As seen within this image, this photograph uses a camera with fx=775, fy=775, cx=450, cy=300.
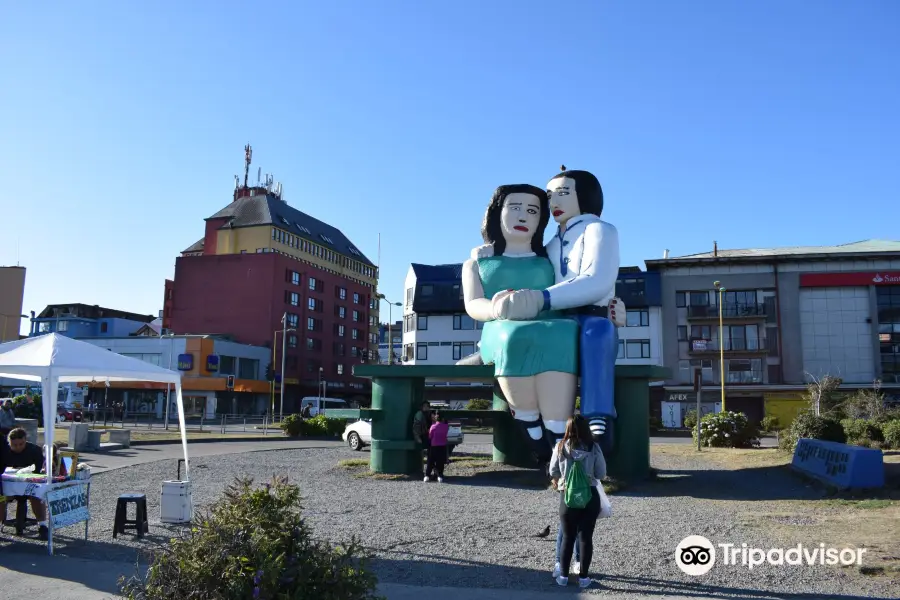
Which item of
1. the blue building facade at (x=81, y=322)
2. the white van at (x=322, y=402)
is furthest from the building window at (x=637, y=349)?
the blue building facade at (x=81, y=322)

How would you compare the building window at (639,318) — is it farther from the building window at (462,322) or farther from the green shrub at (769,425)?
the building window at (462,322)

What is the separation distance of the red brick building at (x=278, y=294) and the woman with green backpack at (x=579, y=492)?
60817 mm

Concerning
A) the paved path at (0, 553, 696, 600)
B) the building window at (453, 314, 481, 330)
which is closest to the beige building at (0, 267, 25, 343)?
the building window at (453, 314, 481, 330)

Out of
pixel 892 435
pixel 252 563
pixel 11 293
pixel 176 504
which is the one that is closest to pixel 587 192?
pixel 176 504

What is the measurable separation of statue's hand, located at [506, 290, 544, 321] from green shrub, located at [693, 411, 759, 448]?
1545 cm

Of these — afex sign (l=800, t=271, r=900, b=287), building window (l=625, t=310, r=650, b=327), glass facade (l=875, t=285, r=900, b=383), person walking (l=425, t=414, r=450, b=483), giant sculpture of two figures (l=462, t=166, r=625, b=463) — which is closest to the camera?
giant sculpture of two figures (l=462, t=166, r=625, b=463)

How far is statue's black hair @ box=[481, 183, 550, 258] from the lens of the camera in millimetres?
14898

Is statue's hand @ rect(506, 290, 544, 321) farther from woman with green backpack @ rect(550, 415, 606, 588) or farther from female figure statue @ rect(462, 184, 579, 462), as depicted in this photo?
woman with green backpack @ rect(550, 415, 606, 588)

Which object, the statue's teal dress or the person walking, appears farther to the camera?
the person walking

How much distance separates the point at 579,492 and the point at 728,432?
2041cm

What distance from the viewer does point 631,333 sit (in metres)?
55.8

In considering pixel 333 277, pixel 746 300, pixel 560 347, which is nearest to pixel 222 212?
pixel 333 277

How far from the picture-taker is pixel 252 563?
456 centimetres

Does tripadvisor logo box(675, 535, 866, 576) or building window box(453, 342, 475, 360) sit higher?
building window box(453, 342, 475, 360)
